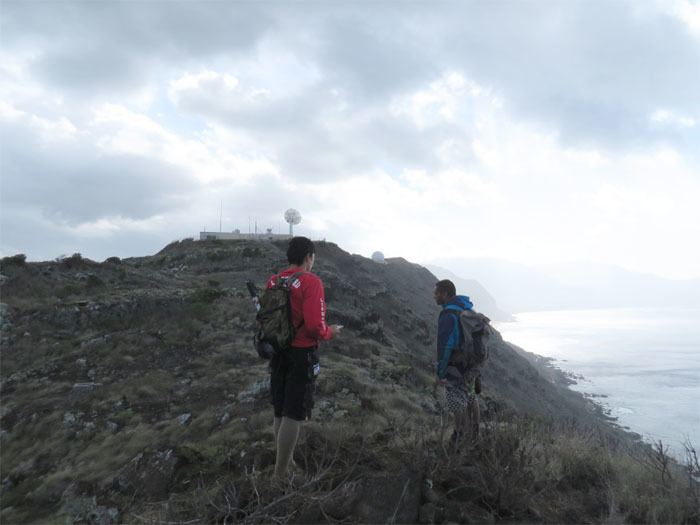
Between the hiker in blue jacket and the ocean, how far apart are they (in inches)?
153

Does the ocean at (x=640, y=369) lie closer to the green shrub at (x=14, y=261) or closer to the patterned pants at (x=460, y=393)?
the patterned pants at (x=460, y=393)

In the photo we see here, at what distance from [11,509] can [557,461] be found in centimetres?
786

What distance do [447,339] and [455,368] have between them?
0.35 m

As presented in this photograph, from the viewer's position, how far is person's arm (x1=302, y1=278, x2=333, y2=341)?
13.5ft

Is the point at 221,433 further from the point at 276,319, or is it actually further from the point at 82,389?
the point at 82,389

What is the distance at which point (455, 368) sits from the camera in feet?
17.1

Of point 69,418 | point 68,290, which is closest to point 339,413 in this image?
point 69,418

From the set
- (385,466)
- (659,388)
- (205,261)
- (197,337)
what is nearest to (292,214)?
(205,261)

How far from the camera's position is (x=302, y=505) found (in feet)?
11.6

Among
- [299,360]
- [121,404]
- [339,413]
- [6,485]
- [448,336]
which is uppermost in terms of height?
[448,336]

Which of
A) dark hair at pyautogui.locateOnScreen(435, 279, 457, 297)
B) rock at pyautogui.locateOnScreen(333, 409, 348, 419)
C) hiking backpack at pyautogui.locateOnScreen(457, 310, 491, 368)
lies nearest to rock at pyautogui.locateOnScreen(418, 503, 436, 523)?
hiking backpack at pyautogui.locateOnScreen(457, 310, 491, 368)

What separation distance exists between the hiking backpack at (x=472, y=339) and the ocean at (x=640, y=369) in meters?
4.01

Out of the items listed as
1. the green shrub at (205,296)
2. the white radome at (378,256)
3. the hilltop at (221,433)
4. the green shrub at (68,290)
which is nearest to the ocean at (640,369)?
the hilltop at (221,433)

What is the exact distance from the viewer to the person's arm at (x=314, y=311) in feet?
13.5
